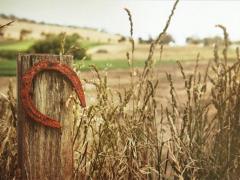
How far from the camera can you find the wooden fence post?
254 centimetres

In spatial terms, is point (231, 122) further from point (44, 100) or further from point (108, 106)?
point (44, 100)

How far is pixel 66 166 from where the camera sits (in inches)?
102

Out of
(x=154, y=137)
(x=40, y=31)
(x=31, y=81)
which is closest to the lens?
(x=31, y=81)

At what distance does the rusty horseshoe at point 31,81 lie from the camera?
2508 millimetres

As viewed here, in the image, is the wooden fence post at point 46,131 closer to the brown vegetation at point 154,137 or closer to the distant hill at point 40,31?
the brown vegetation at point 154,137

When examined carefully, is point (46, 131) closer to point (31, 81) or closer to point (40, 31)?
point (31, 81)

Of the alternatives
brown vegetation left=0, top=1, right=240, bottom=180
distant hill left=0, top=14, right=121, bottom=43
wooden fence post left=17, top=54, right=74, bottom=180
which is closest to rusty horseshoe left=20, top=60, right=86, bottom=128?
wooden fence post left=17, top=54, right=74, bottom=180

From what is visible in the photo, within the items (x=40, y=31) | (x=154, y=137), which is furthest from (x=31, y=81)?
(x=40, y=31)

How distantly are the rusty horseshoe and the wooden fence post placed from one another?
0.03 metres

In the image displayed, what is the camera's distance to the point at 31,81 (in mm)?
2518

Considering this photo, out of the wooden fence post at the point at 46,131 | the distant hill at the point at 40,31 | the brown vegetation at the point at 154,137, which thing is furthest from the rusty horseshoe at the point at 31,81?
the distant hill at the point at 40,31

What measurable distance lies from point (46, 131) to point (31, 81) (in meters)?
0.26

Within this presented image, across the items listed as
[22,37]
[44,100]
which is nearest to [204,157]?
[44,100]

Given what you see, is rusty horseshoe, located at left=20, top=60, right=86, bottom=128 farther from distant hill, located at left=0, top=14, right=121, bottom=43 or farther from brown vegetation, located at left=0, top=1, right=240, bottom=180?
distant hill, located at left=0, top=14, right=121, bottom=43
